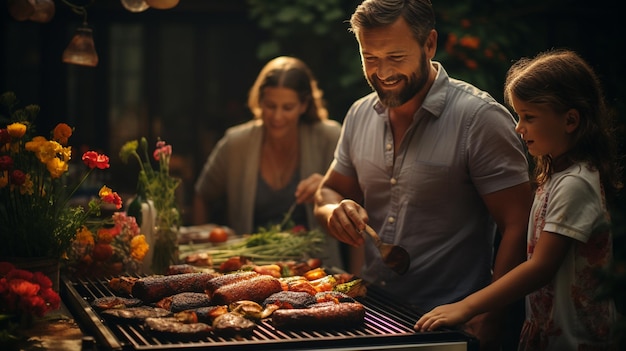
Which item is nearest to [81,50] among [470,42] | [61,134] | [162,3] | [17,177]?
[162,3]

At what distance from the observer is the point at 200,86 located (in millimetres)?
7973

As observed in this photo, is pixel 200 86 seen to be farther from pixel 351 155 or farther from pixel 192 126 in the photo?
pixel 351 155

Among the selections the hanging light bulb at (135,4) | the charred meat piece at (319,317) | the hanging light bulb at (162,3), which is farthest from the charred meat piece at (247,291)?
the hanging light bulb at (135,4)

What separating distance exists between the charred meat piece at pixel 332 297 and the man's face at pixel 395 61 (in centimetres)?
84

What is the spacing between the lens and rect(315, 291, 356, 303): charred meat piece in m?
3.26

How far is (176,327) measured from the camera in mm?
2850

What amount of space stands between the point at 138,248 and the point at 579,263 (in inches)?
74.7

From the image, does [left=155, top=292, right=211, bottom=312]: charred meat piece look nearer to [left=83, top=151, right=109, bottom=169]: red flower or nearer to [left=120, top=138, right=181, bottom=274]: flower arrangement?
[left=83, top=151, right=109, bottom=169]: red flower

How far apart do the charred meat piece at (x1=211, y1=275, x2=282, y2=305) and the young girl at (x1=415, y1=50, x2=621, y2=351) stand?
644 millimetres

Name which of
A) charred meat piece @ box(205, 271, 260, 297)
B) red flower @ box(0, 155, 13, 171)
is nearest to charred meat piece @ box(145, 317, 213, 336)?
charred meat piece @ box(205, 271, 260, 297)

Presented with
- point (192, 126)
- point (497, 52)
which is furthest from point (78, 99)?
point (497, 52)

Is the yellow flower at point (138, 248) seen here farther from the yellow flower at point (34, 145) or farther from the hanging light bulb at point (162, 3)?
the hanging light bulb at point (162, 3)

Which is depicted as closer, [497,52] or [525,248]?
[525,248]

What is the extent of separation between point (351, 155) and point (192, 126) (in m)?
4.21
